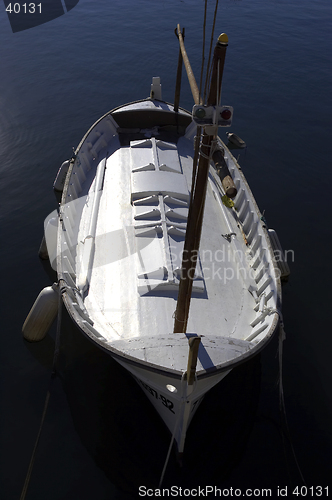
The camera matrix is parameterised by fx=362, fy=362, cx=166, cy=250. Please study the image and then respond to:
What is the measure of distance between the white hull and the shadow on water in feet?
4.31

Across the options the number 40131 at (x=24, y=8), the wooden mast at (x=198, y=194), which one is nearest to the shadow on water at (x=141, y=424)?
the wooden mast at (x=198, y=194)

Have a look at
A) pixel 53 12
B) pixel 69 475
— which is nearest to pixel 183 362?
pixel 69 475

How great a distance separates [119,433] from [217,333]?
16.2 ft

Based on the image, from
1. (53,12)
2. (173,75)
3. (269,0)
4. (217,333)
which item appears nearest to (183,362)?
(217,333)

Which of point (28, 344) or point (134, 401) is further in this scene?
point (28, 344)

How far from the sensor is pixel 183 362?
959cm

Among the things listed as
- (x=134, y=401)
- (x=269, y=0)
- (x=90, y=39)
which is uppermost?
(x=269, y=0)

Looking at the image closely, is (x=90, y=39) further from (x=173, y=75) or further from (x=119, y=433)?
(x=119, y=433)

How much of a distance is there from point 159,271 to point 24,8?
51074 mm

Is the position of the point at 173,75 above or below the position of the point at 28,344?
above

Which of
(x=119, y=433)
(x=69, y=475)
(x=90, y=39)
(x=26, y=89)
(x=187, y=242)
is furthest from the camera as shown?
(x=90, y=39)

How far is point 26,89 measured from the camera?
33219 mm

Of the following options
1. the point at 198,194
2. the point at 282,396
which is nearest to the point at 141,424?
the point at 282,396

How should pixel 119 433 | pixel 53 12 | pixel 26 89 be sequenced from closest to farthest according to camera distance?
1. pixel 119 433
2. pixel 26 89
3. pixel 53 12
